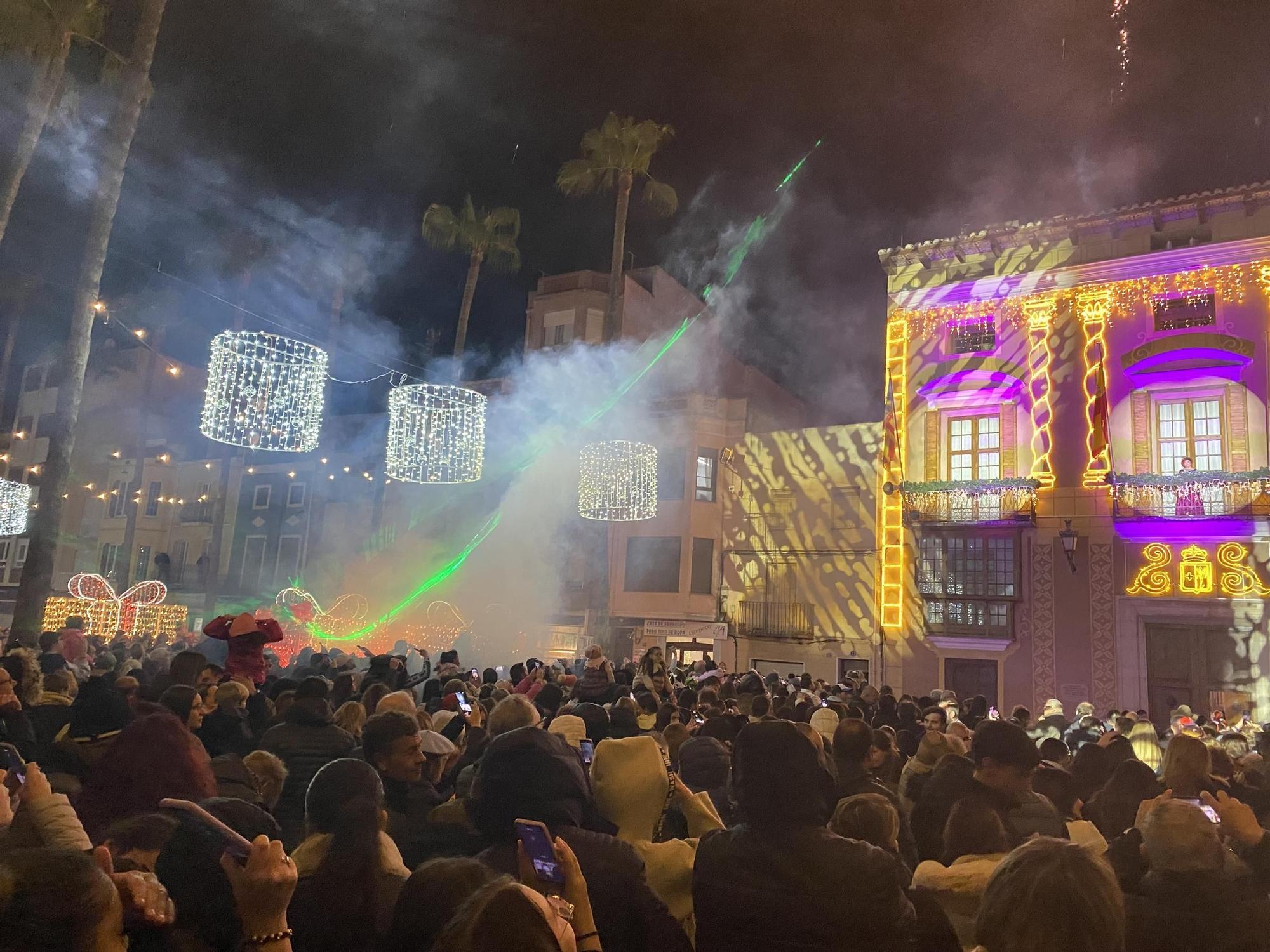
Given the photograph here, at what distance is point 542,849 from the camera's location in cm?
216

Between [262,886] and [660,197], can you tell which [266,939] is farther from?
[660,197]

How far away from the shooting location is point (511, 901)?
178 centimetres

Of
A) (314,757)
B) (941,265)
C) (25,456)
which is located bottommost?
(314,757)

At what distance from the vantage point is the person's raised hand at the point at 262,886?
6.79 ft

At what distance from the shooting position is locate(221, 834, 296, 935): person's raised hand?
2.07 m

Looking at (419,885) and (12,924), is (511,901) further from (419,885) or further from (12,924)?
(12,924)

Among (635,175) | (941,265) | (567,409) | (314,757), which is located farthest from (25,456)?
(314,757)

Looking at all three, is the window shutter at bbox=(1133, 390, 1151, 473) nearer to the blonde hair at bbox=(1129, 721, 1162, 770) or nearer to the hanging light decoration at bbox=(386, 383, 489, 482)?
the blonde hair at bbox=(1129, 721, 1162, 770)

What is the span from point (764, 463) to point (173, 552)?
28.3 metres

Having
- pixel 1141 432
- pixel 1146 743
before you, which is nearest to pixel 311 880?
pixel 1146 743

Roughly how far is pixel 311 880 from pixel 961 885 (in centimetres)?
232

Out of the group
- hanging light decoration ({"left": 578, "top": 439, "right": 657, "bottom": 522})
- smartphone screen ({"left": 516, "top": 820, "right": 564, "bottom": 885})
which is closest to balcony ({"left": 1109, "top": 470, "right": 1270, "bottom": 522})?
hanging light decoration ({"left": 578, "top": 439, "right": 657, "bottom": 522})

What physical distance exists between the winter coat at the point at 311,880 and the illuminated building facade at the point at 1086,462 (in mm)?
20225

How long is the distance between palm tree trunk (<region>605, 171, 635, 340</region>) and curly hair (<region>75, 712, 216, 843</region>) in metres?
21.3
